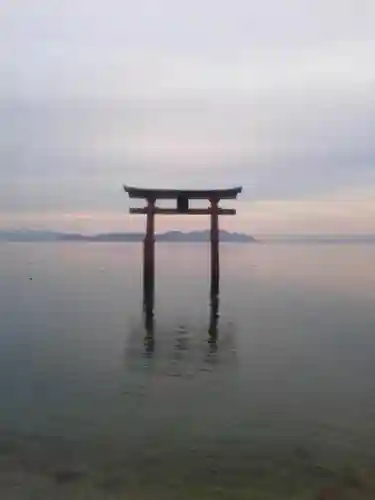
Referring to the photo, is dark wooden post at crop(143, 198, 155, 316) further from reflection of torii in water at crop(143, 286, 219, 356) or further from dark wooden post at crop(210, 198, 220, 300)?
dark wooden post at crop(210, 198, 220, 300)

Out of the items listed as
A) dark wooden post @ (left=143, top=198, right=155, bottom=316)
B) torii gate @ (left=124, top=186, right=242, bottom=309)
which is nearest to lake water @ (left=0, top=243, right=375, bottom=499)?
dark wooden post @ (left=143, top=198, right=155, bottom=316)

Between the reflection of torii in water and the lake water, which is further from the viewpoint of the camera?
the reflection of torii in water

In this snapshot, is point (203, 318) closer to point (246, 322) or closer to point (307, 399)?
point (246, 322)

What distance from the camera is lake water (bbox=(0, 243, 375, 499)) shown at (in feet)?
28.9

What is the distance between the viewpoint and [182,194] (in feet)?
78.0

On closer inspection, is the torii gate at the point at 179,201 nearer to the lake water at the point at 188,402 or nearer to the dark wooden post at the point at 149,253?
the dark wooden post at the point at 149,253

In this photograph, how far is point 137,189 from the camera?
78.4 feet

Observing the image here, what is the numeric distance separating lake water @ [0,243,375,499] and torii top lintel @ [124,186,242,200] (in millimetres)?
4891

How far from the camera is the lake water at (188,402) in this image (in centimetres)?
880

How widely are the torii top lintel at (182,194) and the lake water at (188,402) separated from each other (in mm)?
4891

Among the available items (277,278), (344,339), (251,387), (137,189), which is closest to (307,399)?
(251,387)

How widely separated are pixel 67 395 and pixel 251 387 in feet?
12.9

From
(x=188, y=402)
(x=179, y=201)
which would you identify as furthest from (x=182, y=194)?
(x=188, y=402)

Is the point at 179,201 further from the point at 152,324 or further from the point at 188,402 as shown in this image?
the point at 188,402
